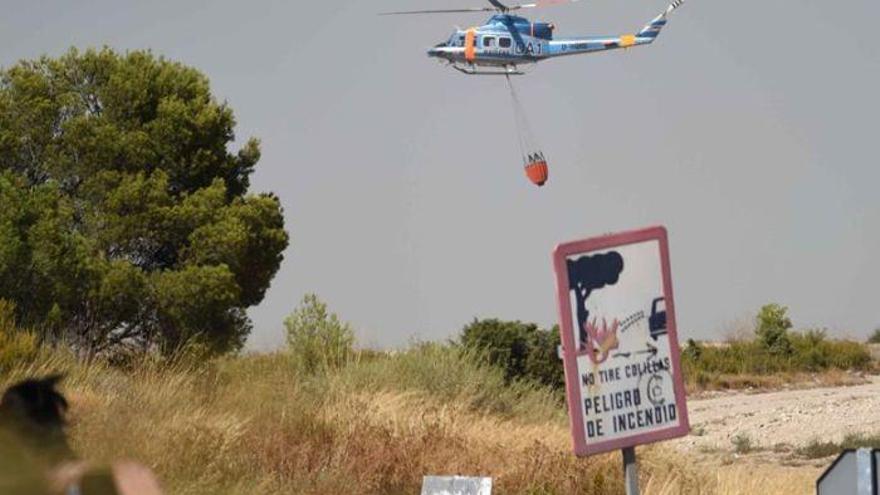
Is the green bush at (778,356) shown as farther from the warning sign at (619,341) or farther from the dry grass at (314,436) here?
the warning sign at (619,341)

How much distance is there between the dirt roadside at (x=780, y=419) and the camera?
35000 millimetres

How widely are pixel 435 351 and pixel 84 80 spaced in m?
8.44

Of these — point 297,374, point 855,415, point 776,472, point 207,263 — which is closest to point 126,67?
point 207,263

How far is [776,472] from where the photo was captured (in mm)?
26875

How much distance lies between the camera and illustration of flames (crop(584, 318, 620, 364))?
8.57m

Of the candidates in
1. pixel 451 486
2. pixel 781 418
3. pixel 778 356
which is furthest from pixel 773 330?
pixel 451 486

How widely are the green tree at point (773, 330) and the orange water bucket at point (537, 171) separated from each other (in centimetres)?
3719

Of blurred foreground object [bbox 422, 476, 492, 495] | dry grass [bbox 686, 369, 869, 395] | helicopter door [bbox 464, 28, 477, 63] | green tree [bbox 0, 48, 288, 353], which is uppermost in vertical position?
helicopter door [bbox 464, 28, 477, 63]

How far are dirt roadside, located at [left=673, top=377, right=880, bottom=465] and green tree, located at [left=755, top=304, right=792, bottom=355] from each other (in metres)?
11.0

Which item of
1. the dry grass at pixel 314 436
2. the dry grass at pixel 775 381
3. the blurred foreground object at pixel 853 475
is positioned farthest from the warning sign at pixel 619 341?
the dry grass at pixel 775 381

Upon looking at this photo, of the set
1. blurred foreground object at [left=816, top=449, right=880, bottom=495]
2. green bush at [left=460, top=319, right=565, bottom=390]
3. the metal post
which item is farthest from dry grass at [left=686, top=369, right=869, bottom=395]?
blurred foreground object at [left=816, top=449, right=880, bottom=495]

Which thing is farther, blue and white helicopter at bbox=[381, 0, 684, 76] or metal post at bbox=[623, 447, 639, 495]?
blue and white helicopter at bbox=[381, 0, 684, 76]

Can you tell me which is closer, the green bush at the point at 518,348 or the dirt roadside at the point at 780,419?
the green bush at the point at 518,348

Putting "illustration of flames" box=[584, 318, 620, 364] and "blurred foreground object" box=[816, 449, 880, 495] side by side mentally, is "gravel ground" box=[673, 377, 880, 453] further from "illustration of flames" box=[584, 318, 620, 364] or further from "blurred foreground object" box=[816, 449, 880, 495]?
"blurred foreground object" box=[816, 449, 880, 495]
